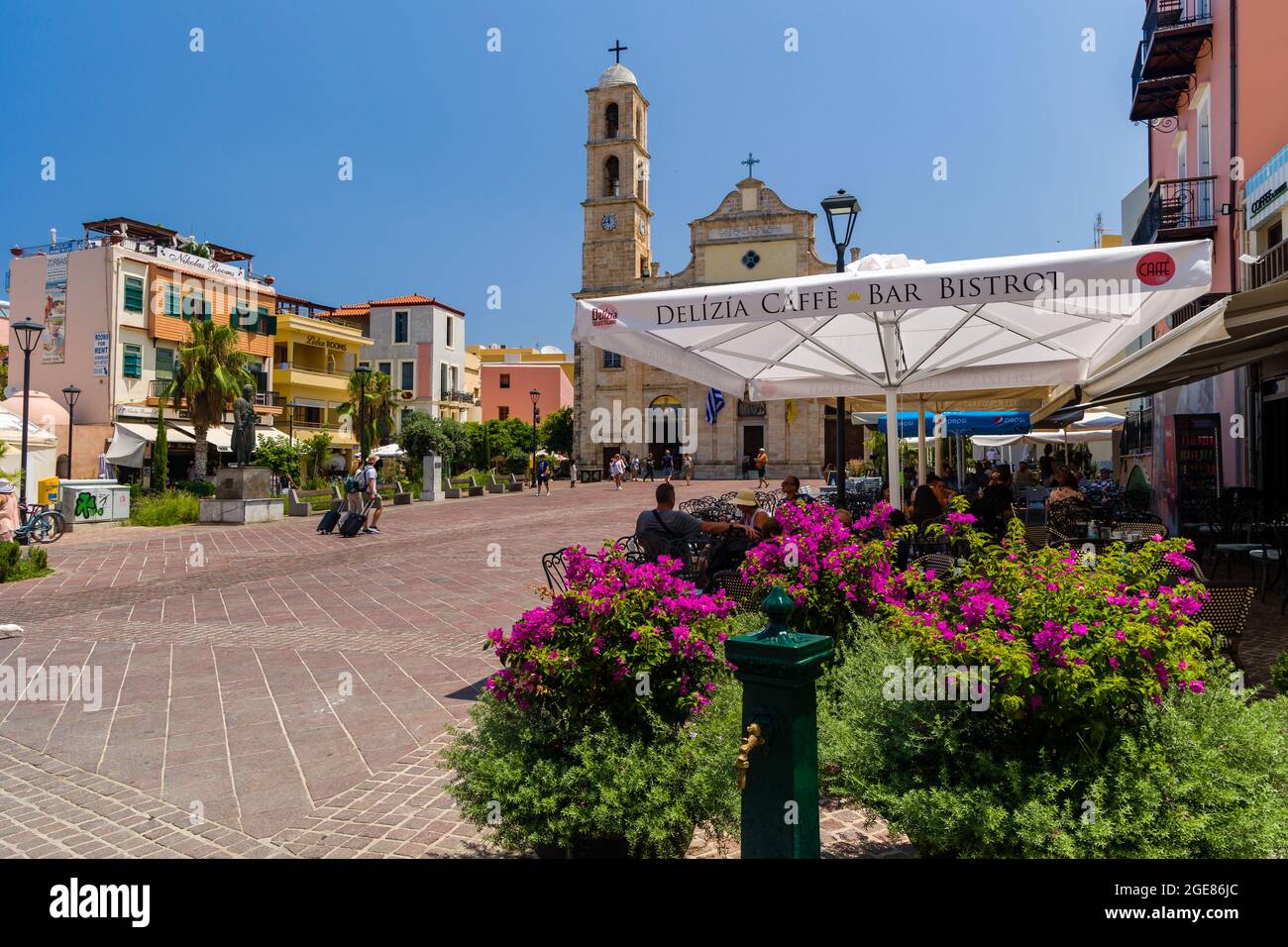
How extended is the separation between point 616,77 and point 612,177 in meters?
5.41

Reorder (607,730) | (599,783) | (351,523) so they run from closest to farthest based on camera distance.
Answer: (599,783) → (607,730) → (351,523)

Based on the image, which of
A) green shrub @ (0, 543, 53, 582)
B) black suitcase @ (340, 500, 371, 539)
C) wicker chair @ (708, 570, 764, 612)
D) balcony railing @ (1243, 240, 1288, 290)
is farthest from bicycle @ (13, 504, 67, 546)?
balcony railing @ (1243, 240, 1288, 290)

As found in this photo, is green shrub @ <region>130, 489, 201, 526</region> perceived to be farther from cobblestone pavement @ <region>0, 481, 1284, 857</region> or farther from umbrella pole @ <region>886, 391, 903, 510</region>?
umbrella pole @ <region>886, 391, 903, 510</region>

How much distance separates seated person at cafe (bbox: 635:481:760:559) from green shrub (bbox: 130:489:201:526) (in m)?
15.6

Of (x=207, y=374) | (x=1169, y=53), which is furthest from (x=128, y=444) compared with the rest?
(x=1169, y=53)

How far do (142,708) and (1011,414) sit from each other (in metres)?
13.2

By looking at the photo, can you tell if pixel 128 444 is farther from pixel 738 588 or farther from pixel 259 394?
pixel 738 588

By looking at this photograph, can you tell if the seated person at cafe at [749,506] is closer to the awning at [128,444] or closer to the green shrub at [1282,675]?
the green shrub at [1282,675]

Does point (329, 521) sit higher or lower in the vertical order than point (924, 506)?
lower

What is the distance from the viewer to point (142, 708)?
4.89 m

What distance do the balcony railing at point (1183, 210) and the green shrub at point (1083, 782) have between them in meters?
14.2

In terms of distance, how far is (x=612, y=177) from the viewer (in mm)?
47438

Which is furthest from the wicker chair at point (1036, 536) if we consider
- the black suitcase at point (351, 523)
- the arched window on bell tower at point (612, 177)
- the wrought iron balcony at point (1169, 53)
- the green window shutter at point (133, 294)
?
the arched window on bell tower at point (612, 177)
